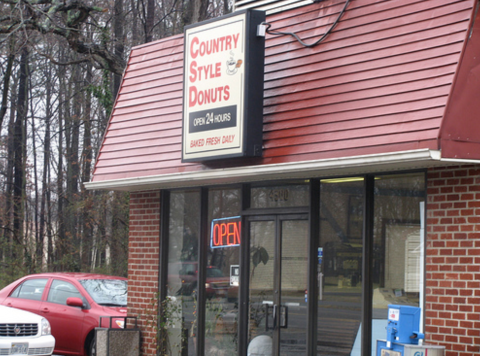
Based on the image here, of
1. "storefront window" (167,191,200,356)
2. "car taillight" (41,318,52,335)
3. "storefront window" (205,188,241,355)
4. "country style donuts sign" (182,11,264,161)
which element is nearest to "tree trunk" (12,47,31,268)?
"car taillight" (41,318,52,335)

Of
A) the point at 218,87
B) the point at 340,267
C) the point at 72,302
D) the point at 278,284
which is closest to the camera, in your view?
the point at 340,267

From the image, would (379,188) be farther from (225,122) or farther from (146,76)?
(146,76)

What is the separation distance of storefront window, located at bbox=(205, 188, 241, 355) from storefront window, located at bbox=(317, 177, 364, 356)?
60.9 inches

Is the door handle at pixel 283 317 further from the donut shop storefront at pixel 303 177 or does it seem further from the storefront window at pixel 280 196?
the storefront window at pixel 280 196

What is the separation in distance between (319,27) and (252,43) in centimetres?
86

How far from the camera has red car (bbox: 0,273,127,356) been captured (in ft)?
37.1

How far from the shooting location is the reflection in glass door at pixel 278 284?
8367mm

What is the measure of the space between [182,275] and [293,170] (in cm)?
325

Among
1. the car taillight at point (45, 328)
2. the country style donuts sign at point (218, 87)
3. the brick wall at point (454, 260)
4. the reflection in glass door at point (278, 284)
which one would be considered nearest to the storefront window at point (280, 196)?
the reflection in glass door at point (278, 284)

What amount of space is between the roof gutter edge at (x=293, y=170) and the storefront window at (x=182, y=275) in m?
0.44

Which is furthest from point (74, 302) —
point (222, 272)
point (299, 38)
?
point (299, 38)

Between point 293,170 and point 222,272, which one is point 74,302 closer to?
point 222,272

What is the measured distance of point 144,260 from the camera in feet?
34.4

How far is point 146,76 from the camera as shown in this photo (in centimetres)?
1048
